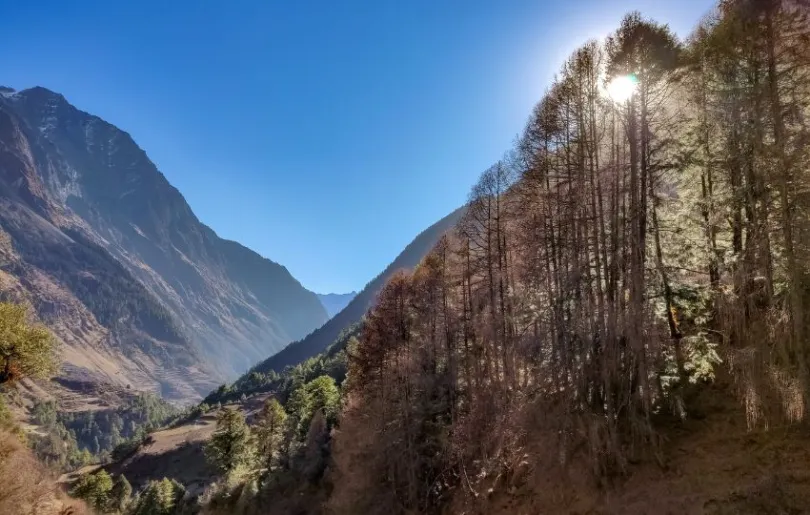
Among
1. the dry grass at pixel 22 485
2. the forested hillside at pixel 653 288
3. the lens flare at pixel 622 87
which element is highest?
the lens flare at pixel 622 87

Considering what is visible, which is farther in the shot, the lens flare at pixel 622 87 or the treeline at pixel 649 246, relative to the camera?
the lens flare at pixel 622 87

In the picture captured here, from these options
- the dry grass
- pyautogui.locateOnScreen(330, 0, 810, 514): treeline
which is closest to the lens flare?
pyautogui.locateOnScreen(330, 0, 810, 514): treeline

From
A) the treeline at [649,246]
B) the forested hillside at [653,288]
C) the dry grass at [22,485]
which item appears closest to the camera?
the forested hillside at [653,288]

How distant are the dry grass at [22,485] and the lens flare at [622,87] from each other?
Result: 88.6 ft

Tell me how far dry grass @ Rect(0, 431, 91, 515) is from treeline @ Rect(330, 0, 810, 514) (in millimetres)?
17762

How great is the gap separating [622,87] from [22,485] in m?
27.4

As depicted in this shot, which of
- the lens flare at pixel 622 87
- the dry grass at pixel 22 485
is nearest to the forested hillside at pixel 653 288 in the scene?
the lens flare at pixel 622 87

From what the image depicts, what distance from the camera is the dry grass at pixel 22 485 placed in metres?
18.8

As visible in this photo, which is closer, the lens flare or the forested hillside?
the forested hillside

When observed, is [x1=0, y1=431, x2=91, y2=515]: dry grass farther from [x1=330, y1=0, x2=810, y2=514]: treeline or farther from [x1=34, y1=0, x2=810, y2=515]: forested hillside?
[x1=330, y1=0, x2=810, y2=514]: treeline

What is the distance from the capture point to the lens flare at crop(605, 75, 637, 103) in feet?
54.3

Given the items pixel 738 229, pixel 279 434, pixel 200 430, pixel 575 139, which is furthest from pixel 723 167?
pixel 200 430

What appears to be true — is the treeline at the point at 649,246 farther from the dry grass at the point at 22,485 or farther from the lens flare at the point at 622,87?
the dry grass at the point at 22,485

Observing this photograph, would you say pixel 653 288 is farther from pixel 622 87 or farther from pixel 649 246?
pixel 622 87
